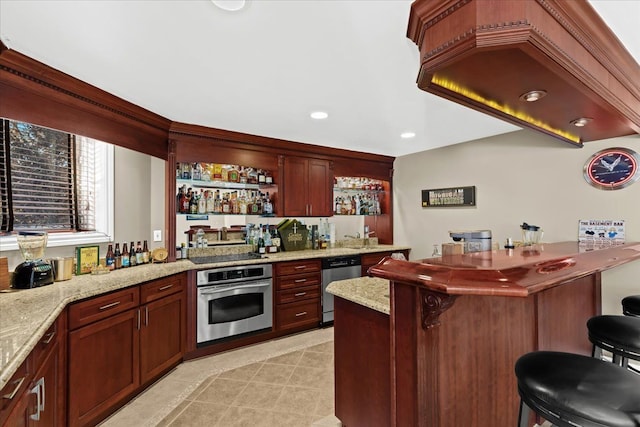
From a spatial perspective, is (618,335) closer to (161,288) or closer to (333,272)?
(333,272)

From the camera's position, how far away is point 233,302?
10.4ft

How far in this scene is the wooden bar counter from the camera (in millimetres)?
1202

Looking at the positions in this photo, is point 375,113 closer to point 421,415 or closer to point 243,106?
point 243,106

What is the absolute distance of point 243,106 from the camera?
8.68 feet

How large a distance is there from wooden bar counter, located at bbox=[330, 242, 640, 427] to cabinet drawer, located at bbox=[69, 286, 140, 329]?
1.54 metres

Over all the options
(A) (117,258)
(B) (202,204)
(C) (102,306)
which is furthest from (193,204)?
(C) (102,306)

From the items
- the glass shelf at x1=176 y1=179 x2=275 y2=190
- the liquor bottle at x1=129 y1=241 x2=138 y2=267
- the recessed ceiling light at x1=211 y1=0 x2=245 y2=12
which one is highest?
the recessed ceiling light at x1=211 y1=0 x2=245 y2=12

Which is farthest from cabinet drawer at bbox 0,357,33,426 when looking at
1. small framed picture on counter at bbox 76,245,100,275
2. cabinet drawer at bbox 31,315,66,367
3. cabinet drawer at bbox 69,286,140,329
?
small framed picture on counter at bbox 76,245,100,275

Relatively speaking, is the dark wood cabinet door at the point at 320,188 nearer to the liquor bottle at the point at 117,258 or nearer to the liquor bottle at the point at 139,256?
the liquor bottle at the point at 139,256

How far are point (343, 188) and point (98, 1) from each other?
3693 millimetres

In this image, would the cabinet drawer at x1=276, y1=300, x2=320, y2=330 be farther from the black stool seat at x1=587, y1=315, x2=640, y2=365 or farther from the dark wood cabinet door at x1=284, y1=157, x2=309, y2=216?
the black stool seat at x1=587, y1=315, x2=640, y2=365

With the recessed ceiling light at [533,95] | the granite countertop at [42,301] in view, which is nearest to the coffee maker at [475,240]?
the recessed ceiling light at [533,95]

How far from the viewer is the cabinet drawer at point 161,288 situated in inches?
94.2

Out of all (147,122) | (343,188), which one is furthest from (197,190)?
(343,188)
